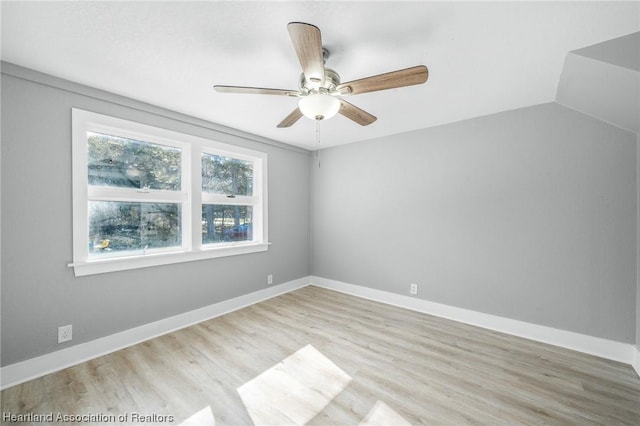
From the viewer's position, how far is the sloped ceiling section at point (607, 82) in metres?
1.63

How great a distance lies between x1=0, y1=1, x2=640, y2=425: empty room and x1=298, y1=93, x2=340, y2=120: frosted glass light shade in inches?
0.8

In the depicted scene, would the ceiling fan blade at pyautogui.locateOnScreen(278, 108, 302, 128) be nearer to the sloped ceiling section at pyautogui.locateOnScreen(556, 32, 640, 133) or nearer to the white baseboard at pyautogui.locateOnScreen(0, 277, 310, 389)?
the sloped ceiling section at pyautogui.locateOnScreen(556, 32, 640, 133)

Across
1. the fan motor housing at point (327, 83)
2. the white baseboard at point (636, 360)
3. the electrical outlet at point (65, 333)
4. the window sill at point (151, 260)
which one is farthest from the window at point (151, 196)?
the white baseboard at point (636, 360)

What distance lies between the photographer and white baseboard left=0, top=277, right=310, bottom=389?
189 centimetres

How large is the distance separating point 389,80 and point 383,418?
2072mm

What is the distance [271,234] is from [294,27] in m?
3.05

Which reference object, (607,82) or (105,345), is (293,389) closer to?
(105,345)

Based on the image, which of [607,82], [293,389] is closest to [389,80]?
[607,82]

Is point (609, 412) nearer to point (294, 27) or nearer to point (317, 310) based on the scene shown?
point (317, 310)

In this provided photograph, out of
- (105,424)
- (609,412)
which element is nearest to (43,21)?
(105,424)

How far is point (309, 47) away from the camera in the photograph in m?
1.27

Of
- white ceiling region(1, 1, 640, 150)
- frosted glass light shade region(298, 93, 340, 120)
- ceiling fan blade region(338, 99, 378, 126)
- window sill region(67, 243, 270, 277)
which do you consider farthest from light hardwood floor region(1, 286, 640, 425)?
white ceiling region(1, 1, 640, 150)

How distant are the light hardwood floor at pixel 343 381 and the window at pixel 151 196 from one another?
91 cm

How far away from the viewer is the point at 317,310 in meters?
3.33
